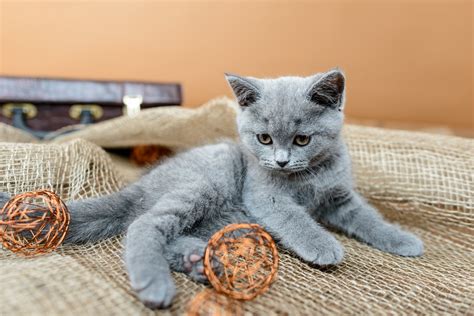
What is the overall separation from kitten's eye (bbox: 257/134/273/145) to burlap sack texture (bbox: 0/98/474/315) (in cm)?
31

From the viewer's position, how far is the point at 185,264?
2.99 feet

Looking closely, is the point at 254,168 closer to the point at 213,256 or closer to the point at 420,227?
the point at 213,256

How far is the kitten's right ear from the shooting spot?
44.7 inches

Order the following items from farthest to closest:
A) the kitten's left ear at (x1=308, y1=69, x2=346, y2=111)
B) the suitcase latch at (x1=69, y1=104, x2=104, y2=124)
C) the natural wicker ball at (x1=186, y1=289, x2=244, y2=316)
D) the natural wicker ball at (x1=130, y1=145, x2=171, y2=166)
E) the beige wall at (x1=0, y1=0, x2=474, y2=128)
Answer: the beige wall at (x1=0, y1=0, x2=474, y2=128) → the suitcase latch at (x1=69, y1=104, x2=104, y2=124) → the natural wicker ball at (x1=130, y1=145, x2=171, y2=166) → the kitten's left ear at (x1=308, y1=69, x2=346, y2=111) → the natural wicker ball at (x1=186, y1=289, x2=244, y2=316)

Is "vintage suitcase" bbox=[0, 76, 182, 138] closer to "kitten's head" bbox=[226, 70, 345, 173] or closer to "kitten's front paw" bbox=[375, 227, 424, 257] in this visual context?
"kitten's head" bbox=[226, 70, 345, 173]

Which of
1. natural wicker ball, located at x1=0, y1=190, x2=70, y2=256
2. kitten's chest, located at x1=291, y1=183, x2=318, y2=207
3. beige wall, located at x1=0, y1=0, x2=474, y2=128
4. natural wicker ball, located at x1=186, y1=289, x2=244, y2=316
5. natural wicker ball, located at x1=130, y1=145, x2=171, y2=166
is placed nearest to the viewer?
natural wicker ball, located at x1=186, y1=289, x2=244, y2=316

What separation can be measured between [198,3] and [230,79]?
1.61 metres

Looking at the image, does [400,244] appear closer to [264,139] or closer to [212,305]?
[264,139]

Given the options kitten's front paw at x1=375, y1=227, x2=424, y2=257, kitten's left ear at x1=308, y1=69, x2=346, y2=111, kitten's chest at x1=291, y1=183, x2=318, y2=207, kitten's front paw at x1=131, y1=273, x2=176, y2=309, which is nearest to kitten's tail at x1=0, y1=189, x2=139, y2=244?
kitten's front paw at x1=131, y1=273, x2=176, y2=309

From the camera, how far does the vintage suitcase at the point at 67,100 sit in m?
1.93

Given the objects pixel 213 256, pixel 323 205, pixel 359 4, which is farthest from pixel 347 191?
pixel 359 4

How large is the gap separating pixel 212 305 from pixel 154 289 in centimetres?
11

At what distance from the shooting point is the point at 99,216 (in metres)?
1.09

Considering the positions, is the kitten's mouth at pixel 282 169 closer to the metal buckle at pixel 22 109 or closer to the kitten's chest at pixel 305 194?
the kitten's chest at pixel 305 194
